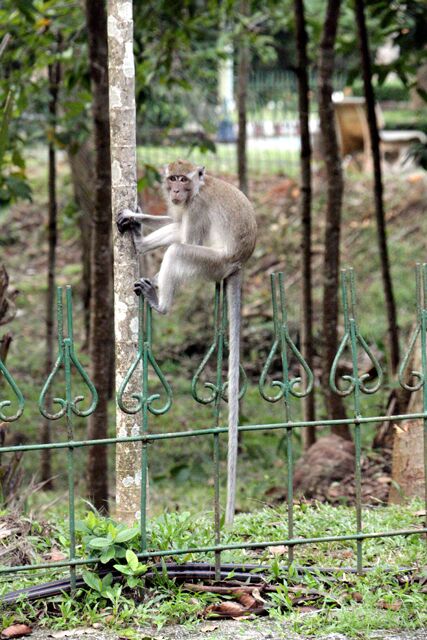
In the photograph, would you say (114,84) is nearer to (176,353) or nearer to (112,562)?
(112,562)

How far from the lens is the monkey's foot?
4500mm

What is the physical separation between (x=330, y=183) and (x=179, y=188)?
2.20m

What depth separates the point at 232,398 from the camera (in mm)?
4535

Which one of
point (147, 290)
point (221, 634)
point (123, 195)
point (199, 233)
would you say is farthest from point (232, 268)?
point (221, 634)

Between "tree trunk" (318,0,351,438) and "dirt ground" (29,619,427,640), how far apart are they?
3745mm

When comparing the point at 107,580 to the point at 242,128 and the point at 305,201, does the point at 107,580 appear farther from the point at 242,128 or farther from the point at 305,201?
the point at 242,128

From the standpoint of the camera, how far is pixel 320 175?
1553 centimetres

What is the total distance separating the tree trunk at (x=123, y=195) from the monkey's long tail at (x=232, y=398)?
43 centimetres

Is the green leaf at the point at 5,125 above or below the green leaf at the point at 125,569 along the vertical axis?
above

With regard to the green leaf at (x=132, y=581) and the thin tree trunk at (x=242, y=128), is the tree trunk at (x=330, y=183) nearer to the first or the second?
the thin tree trunk at (x=242, y=128)

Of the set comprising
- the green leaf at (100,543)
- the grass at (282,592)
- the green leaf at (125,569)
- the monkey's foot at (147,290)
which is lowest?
the grass at (282,592)

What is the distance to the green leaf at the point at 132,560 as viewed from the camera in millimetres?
4191

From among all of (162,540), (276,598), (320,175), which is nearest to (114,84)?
(162,540)

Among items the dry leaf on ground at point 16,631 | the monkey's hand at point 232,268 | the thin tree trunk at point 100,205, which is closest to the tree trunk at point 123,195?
the dry leaf on ground at point 16,631
